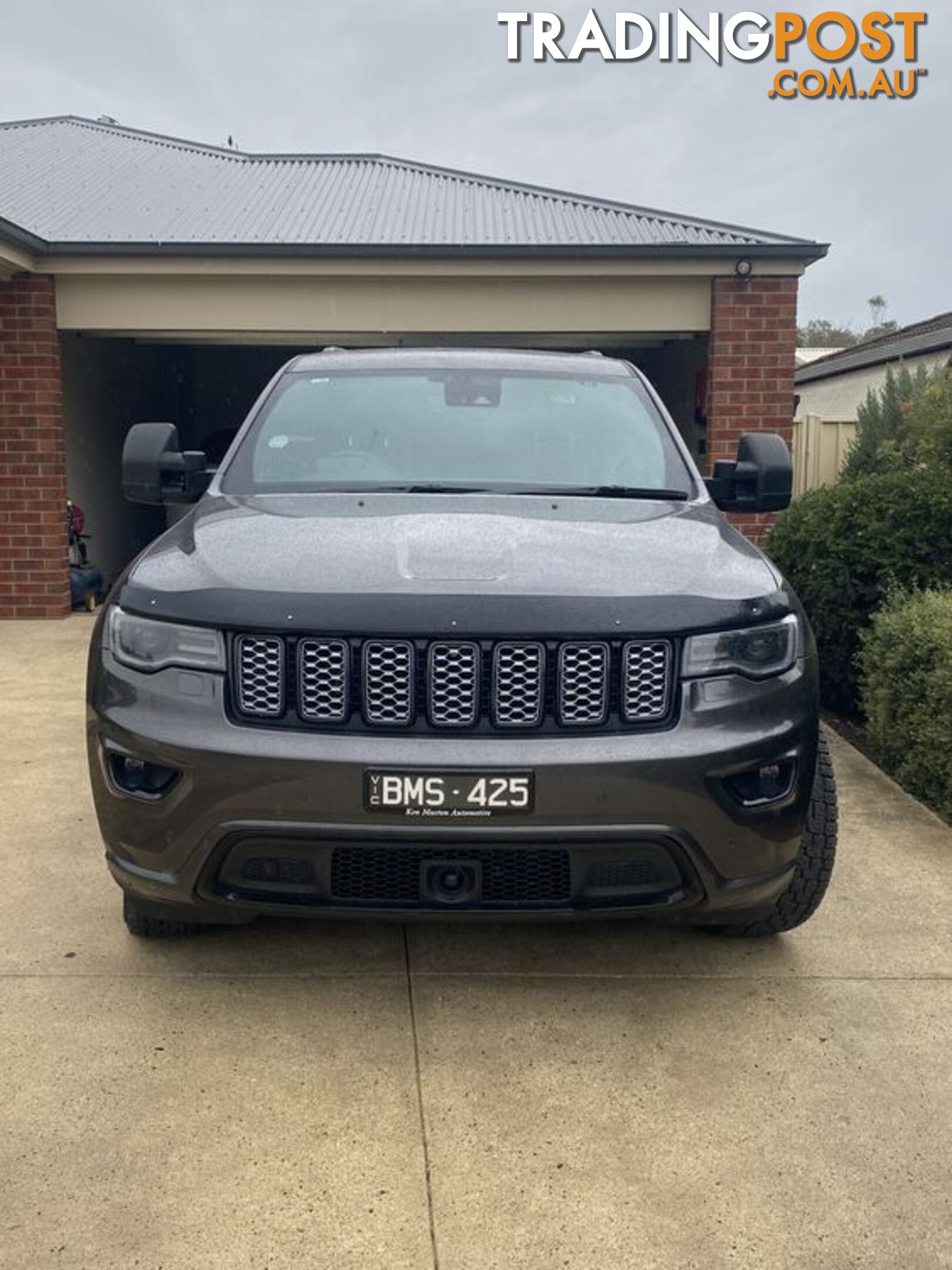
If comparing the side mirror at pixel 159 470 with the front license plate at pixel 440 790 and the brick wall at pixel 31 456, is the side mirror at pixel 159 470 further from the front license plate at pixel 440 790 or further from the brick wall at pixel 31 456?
the brick wall at pixel 31 456

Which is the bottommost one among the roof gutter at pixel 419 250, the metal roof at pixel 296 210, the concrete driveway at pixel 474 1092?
the concrete driveway at pixel 474 1092

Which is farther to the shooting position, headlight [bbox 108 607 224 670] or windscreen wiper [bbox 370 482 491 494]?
windscreen wiper [bbox 370 482 491 494]

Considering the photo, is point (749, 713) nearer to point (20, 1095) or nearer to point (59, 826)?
point (20, 1095)

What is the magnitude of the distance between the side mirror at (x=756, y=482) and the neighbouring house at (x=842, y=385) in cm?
569

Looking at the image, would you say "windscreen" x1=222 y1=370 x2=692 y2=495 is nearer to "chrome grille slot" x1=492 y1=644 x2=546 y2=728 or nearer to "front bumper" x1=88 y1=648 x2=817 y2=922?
"chrome grille slot" x1=492 y1=644 x2=546 y2=728

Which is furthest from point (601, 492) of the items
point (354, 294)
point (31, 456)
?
point (31, 456)

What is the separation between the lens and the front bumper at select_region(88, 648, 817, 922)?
2.70 meters

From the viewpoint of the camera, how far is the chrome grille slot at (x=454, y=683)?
9.08ft

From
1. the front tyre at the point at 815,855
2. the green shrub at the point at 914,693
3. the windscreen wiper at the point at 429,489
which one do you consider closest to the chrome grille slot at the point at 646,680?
the front tyre at the point at 815,855

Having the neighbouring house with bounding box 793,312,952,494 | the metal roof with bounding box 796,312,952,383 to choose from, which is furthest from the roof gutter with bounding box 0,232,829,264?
the metal roof with bounding box 796,312,952,383

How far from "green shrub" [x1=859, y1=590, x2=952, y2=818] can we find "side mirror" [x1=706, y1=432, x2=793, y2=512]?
1.15m

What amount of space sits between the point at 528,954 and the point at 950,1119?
1244mm

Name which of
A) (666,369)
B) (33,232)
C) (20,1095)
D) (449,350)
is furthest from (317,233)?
(20,1095)

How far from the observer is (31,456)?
9.99 m
